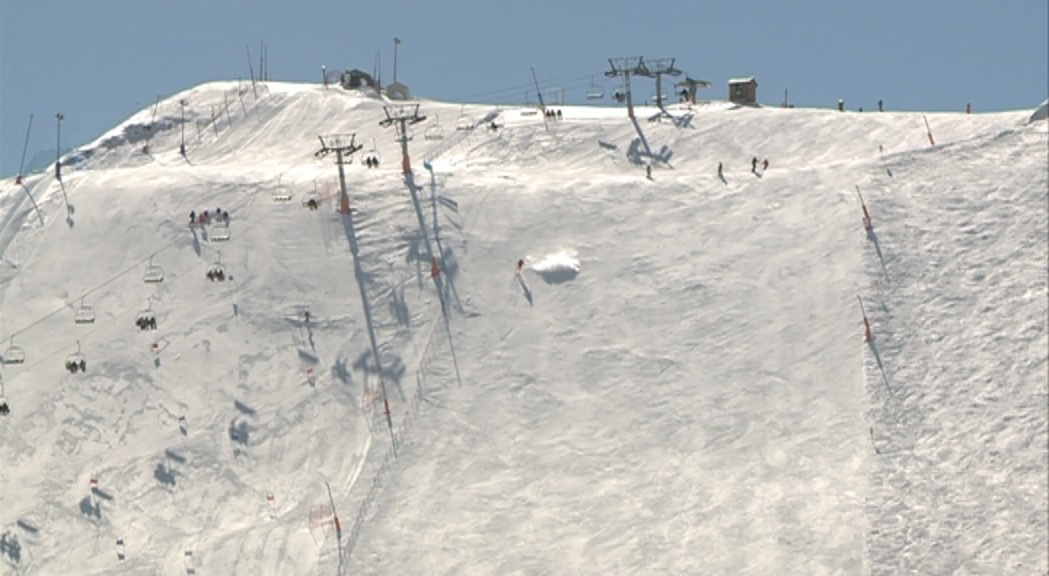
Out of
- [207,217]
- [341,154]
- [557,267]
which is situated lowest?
[557,267]

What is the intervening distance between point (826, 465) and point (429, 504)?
35.6 feet

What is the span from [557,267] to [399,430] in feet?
26.5

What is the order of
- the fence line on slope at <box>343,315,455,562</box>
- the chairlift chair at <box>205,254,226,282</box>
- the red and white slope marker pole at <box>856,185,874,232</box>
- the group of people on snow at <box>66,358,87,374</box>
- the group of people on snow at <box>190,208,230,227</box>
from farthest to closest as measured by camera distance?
the group of people on snow at <box>190,208,230,227</box> → the chairlift chair at <box>205,254,226,282</box> → the group of people on snow at <box>66,358,87,374</box> → the red and white slope marker pole at <box>856,185,874,232</box> → the fence line on slope at <box>343,315,455,562</box>

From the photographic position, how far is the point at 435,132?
74.8 meters

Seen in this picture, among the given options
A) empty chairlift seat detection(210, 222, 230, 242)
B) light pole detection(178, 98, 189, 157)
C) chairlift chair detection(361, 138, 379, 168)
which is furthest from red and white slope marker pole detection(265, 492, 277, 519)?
light pole detection(178, 98, 189, 157)

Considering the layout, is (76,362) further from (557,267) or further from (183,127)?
(183,127)

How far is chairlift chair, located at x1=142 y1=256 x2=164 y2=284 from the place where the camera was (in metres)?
67.7

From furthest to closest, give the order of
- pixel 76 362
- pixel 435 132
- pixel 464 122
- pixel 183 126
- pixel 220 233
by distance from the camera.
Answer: pixel 183 126 < pixel 464 122 < pixel 435 132 < pixel 220 233 < pixel 76 362

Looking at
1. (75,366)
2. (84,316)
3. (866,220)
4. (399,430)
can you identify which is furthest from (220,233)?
(866,220)

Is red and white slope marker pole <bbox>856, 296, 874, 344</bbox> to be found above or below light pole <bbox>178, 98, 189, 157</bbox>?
below

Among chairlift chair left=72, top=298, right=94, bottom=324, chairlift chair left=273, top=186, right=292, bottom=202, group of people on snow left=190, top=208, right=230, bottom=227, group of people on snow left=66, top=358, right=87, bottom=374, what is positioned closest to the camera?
group of people on snow left=66, top=358, right=87, bottom=374

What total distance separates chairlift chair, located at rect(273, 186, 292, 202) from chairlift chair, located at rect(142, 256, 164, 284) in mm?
4708

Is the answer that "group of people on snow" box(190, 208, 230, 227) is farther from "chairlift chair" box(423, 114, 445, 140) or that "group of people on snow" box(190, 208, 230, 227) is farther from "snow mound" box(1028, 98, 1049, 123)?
"snow mound" box(1028, 98, 1049, 123)

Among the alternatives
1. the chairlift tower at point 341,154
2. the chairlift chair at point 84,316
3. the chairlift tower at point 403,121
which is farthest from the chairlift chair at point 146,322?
the chairlift tower at point 403,121
